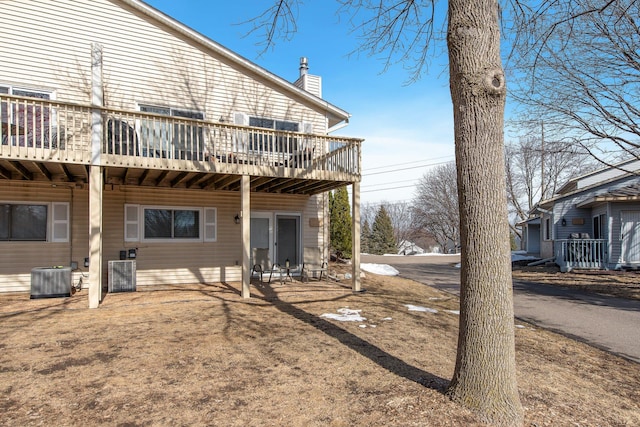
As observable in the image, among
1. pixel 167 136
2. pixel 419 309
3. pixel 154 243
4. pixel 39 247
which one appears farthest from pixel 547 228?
pixel 39 247

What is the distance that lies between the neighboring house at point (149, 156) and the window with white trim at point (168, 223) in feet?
0.09

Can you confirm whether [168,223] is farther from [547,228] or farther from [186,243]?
[547,228]

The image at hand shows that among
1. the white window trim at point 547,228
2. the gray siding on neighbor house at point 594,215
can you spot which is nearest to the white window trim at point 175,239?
the gray siding on neighbor house at point 594,215

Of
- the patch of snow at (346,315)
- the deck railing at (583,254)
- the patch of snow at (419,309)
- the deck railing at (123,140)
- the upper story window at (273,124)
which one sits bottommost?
the patch of snow at (419,309)

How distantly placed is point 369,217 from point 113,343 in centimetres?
6463

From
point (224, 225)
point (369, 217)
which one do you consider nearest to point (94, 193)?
point (224, 225)

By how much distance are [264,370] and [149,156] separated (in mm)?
5683

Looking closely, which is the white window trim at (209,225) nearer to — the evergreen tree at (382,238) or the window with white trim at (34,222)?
the window with white trim at (34,222)

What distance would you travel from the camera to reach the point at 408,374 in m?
4.34

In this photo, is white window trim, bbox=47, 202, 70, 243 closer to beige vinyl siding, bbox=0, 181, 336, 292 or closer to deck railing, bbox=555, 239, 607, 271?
beige vinyl siding, bbox=0, 181, 336, 292

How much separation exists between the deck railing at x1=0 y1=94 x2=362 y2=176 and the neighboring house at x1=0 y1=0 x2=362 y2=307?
0.13ft

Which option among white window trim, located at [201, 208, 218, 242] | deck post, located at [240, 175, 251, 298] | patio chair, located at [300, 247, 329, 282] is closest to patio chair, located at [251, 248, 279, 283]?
patio chair, located at [300, 247, 329, 282]

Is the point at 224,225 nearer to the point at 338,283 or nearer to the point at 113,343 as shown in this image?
the point at 338,283

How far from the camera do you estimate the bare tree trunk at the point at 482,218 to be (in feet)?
11.2
